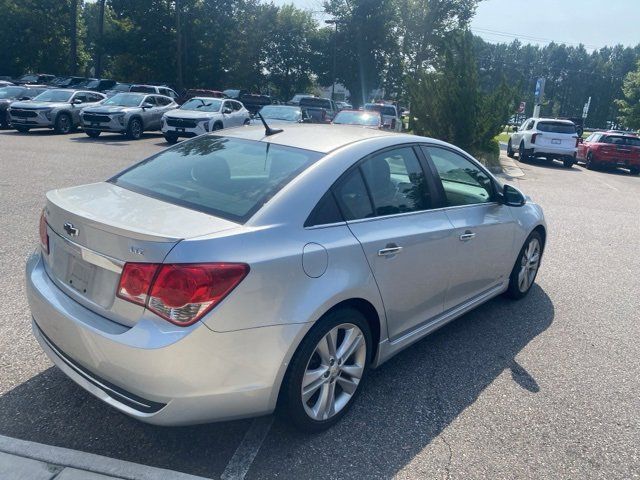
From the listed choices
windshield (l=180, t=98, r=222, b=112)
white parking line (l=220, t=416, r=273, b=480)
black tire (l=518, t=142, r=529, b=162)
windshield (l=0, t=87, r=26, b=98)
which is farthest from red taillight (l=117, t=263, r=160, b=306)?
windshield (l=0, t=87, r=26, b=98)

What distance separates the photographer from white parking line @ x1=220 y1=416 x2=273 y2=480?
2604 mm

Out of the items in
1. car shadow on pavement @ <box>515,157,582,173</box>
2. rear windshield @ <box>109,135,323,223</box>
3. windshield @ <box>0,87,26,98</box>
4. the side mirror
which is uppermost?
rear windshield @ <box>109,135,323,223</box>

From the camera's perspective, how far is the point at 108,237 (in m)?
2.53

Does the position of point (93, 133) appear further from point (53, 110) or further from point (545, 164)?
point (545, 164)

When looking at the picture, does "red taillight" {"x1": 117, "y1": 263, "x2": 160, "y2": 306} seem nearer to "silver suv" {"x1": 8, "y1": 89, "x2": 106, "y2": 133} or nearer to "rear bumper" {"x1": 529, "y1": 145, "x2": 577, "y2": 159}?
"silver suv" {"x1": 8, "y1": 89, "x2": 106, "y2": 133}

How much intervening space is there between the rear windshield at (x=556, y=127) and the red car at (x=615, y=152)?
132 cm

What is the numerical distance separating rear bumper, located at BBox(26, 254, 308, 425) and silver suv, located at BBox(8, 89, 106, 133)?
18.2 metres

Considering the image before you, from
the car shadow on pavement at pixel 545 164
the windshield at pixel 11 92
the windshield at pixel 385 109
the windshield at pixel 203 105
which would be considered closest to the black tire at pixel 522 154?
the car shadow on pavement at pixel 545 164

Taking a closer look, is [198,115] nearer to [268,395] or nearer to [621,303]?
[621,303]

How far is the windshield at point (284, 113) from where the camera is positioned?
56.7ft

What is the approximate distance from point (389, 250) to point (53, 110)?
1860cm

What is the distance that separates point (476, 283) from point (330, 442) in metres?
1.90

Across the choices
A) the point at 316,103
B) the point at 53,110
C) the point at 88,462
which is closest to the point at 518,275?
the point at 88,462

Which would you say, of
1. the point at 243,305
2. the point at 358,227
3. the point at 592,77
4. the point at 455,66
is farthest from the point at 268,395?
the point at 592,77
